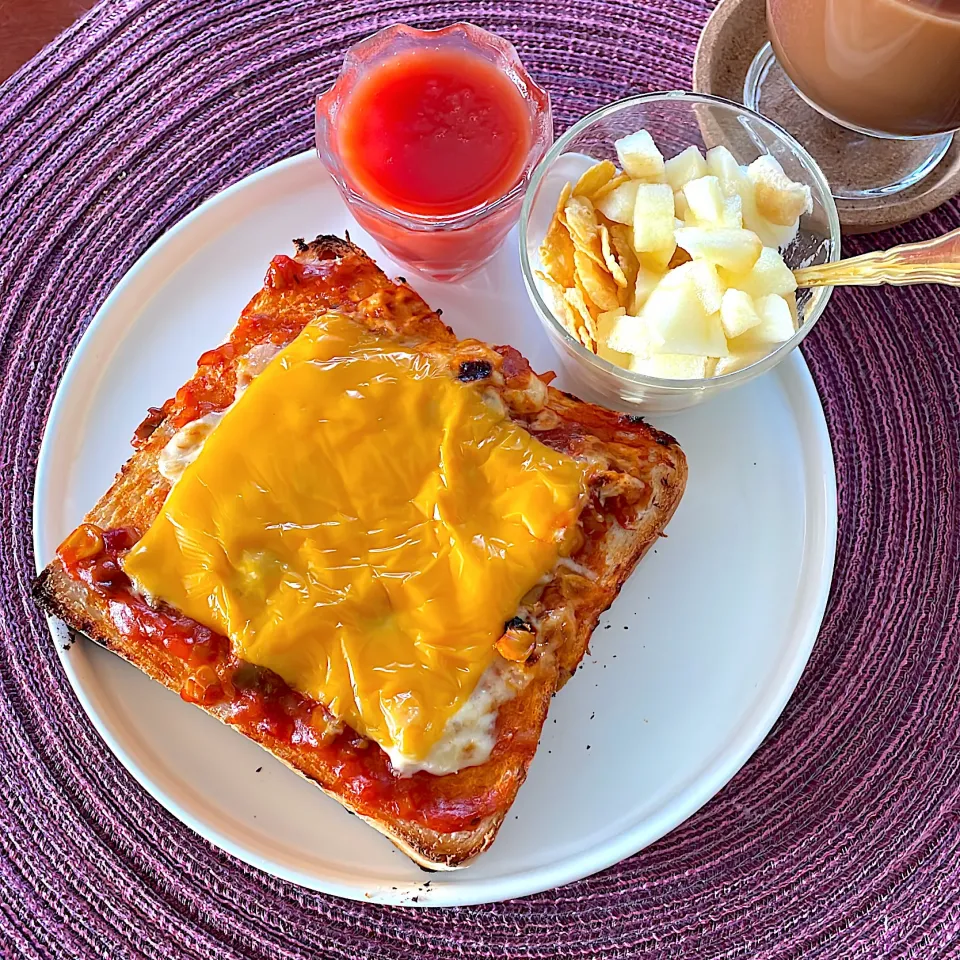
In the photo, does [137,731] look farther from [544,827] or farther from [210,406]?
[544,827]

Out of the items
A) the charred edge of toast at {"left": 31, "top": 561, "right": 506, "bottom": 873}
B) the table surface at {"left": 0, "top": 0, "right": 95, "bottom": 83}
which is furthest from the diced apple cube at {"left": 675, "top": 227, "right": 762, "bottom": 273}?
the table surface at {"left": 0, "top": 0, "right": 95, "bottom": 83}

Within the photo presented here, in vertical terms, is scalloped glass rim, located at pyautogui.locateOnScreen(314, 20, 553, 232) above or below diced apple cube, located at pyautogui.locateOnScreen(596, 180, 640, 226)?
above

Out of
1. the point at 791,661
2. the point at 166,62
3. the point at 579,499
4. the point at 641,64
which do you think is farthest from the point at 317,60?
the point at 791,661

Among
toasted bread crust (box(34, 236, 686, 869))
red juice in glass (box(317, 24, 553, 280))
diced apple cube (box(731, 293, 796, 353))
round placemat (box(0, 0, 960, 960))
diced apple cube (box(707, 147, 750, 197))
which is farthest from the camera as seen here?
round placemat (box(0, 0, 960, 960))

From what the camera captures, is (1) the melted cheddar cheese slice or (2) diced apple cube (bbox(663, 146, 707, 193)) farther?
(2) diced apple cube (bbox(663, 146, 707, 193))

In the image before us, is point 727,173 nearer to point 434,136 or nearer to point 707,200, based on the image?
point 707,200

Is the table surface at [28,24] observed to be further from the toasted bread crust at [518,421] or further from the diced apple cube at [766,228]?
the diced apple cube at [766,228]

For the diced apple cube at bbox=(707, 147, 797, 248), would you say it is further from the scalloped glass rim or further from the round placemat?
the round placemat
